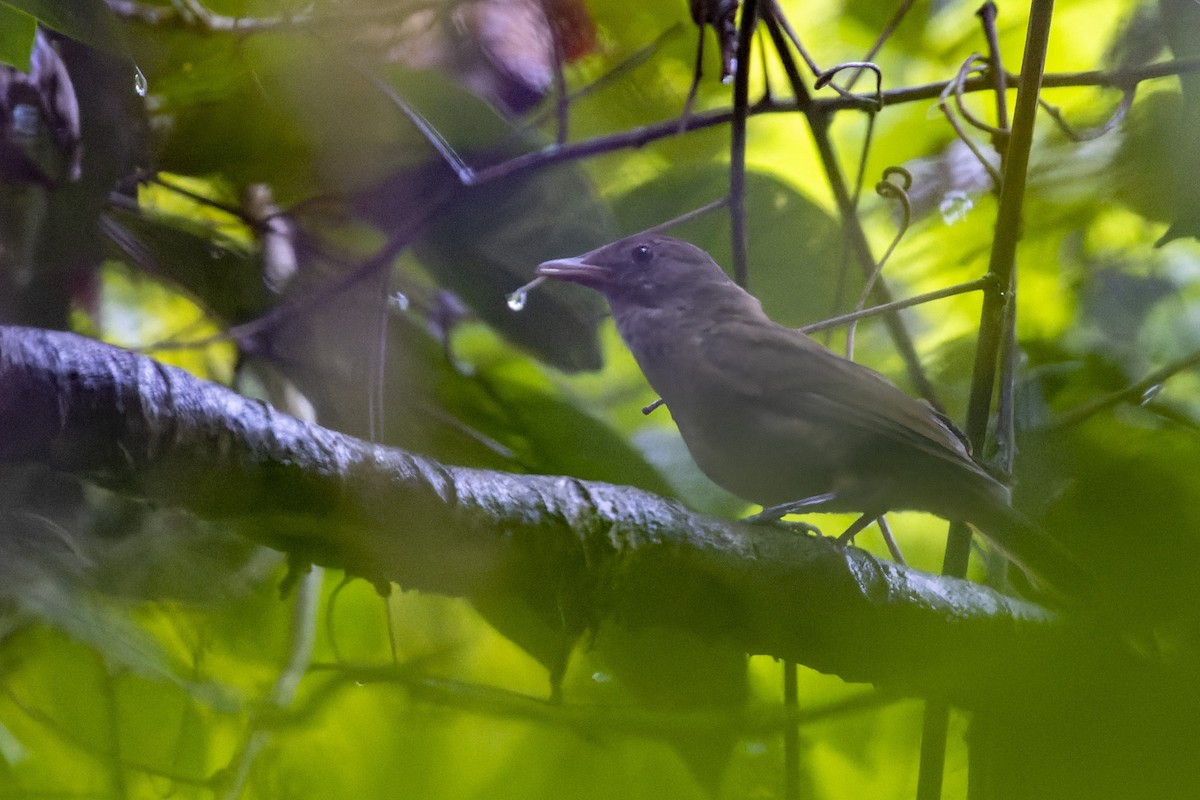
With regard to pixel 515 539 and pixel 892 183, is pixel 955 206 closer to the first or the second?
pixel 892 183

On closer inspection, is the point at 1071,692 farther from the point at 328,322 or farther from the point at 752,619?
the point at 328,322

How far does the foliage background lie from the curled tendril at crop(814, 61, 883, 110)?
16 millimetres

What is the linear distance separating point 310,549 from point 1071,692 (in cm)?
41

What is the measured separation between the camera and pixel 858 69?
2.15ft

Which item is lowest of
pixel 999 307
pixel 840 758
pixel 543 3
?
pixel 840 758

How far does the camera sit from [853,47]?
662 millimetres

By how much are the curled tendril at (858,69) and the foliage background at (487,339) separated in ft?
0.05

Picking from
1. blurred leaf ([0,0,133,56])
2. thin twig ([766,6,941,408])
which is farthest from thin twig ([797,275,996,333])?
blurred leaf ([0,0,133,56])

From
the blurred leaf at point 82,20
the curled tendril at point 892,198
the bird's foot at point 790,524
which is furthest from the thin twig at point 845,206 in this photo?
the blurred leaf at point 82,20

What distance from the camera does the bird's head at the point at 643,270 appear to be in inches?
24.1

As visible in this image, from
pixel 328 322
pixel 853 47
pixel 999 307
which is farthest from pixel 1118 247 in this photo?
pixel 328 322

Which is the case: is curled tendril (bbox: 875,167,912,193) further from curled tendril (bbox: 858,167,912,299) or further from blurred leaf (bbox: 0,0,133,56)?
blurred leaf (bbox: 0,0,133,56)

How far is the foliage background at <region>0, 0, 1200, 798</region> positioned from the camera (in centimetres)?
53

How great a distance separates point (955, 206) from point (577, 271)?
0.88 feet
